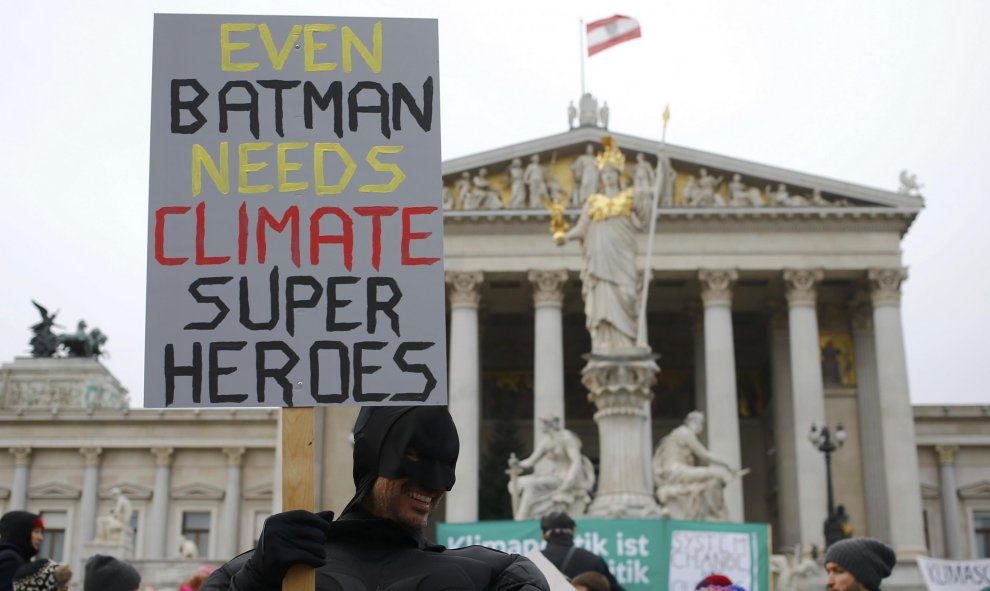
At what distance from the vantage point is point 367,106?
402 cm

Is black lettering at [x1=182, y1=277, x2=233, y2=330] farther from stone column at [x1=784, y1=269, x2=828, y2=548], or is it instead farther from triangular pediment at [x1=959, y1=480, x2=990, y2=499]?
triangular pediment at [x1=959, y1=480, x2=990, y2=499]

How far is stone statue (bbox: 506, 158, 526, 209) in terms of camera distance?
52.3m

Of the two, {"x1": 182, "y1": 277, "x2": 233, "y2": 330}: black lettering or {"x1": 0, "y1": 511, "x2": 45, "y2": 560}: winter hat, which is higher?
{"x1": 182, "y1": 277, "x2": 233, "y2": 330}: black lettering

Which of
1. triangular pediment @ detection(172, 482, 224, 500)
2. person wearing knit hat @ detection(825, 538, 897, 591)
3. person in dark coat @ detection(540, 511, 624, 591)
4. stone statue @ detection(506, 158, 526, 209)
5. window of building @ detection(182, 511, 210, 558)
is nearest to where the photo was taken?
person wearing knit hat @ detection(825, 538, 897, 591)

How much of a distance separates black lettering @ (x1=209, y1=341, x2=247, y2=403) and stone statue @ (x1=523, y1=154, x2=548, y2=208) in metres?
48.3

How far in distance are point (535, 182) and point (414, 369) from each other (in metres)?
48.8

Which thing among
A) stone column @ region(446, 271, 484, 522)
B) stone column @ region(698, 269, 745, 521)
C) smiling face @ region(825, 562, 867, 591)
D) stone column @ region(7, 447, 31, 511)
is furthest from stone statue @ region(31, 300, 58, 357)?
smiling face @ region(825, 562, 867, 591)

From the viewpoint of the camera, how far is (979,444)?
55.2 metres

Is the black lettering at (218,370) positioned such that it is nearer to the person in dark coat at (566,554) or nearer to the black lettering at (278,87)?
the black lettering at (278,87)


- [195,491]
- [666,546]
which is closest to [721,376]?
[195,491]

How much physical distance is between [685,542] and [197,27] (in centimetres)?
1281

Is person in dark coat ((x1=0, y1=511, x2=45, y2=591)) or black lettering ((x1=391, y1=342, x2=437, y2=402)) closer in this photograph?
black lettering ((x1=391, y1=342, x2=437, y2=402))

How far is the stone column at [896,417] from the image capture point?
4744 centimetres

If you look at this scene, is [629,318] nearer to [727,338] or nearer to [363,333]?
[363,333]
